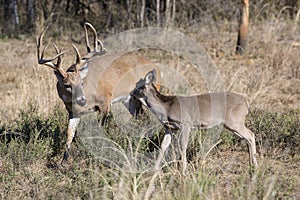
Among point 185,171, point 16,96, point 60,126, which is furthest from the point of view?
point 16,96

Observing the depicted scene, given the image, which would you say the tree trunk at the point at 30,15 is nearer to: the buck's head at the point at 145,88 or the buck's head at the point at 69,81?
the buck's head at the point at 69,81

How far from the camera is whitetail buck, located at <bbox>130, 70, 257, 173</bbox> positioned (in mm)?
6875

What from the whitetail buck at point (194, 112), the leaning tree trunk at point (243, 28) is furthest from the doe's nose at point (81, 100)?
the leaning tree trunk at point (243, 28)

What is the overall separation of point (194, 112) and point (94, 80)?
2246 mm

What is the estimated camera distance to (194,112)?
7086 mm

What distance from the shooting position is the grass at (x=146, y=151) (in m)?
5.60

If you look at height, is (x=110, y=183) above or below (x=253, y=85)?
above

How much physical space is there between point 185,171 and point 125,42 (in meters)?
10.3

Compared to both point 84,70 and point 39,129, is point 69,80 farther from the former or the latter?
point 39,129

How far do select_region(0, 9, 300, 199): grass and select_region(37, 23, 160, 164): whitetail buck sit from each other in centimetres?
37

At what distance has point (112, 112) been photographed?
28.6 ft

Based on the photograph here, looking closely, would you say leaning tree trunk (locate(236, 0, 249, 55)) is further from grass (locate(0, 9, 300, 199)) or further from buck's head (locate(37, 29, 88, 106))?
buck's head (locate(37, 29, 88, 106))

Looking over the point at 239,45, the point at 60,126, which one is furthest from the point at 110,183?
the point at 239,45

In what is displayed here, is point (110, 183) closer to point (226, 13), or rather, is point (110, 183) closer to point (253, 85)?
point (253, 85)
